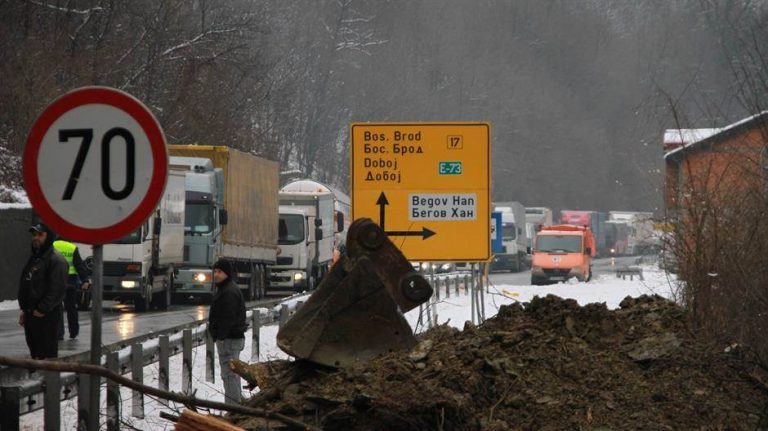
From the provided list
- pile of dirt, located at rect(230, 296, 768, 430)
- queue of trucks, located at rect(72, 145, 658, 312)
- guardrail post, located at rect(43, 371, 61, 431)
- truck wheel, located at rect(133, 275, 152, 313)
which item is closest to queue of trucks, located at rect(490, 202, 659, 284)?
queue of trucks, located at rect(72, 145, 658, 312)

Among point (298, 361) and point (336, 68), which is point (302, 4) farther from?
point (298, 361)

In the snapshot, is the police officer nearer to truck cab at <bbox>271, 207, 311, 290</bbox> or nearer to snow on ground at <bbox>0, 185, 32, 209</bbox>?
snow on ground at <bbox>0, 185, 32, 209</bbox>

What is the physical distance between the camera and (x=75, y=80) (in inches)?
1750

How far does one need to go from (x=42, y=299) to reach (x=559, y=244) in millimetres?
47528

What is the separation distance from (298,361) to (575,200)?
11652 centimetres

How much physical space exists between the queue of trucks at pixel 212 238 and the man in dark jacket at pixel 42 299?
14.1 metres

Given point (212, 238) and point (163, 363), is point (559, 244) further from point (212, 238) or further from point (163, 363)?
point (163, 363)

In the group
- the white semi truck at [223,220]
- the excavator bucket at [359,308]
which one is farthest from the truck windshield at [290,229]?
the excavator bucket at [359,308]

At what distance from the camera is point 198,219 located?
125 feet

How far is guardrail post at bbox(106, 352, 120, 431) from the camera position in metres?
10.3

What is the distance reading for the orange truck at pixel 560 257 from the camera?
60.9 metres

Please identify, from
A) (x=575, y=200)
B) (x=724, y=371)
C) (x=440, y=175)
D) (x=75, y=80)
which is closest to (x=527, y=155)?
(x=575, y=200)

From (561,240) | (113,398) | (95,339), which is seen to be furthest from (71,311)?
(561,240)

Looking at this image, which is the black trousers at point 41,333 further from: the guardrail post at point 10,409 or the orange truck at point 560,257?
the orange truck at point 560,257
